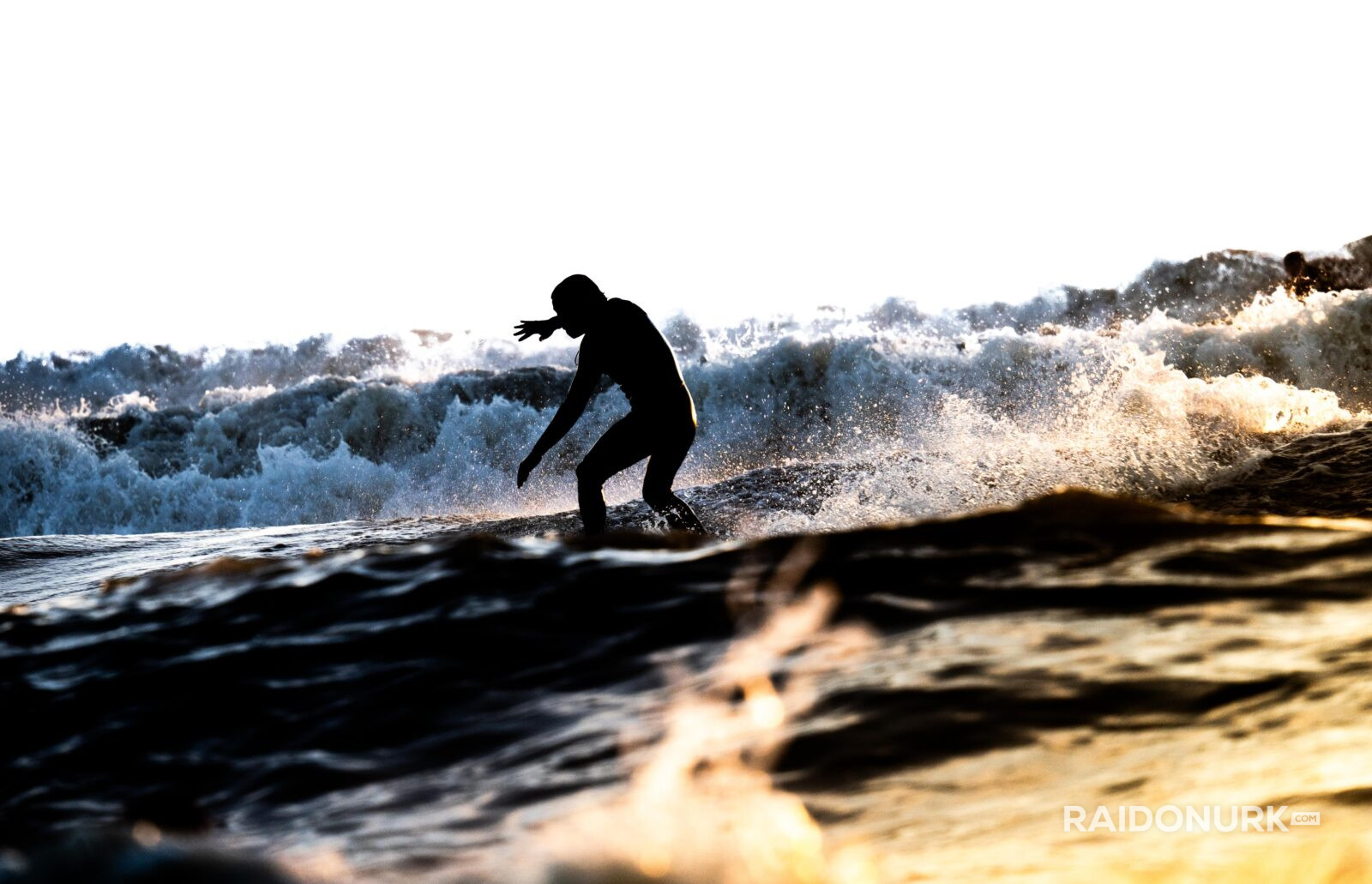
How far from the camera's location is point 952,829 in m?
3.08

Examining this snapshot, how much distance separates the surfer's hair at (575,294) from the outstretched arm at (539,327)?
10 cm

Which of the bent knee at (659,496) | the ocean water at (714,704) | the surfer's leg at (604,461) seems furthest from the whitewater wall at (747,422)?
the ocean water at (714,704)

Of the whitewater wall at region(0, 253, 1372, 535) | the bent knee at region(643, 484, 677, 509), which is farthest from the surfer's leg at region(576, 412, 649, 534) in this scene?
the whitewater wall at region(0, 253, 1372, 535)

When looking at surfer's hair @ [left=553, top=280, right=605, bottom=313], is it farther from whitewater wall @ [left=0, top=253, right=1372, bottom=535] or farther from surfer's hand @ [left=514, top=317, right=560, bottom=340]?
whitewater wall @ [left=0, top=253, right=1372, bottom=535]

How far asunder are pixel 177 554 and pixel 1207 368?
15.3 meters

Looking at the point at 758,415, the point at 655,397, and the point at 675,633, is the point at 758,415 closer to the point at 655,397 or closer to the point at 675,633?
the point at 655,397

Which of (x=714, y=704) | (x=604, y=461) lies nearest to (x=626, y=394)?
(x=604, y=461)

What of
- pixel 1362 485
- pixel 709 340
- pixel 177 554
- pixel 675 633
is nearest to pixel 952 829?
pixel 675 633

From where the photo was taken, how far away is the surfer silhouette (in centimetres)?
732

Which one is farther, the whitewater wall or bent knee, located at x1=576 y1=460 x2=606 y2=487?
the whitewater wall

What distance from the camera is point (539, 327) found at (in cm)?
746

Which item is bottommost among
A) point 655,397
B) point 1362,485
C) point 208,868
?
point 1362,485

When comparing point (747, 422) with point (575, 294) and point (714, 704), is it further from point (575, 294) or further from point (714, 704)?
point (714, 704)

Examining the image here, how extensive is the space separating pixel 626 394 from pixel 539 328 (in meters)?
0.70
